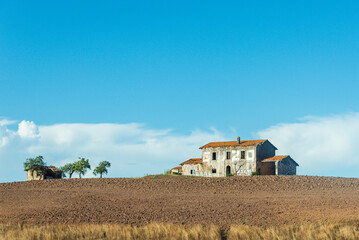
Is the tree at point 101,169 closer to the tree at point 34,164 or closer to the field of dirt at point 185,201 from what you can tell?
the tree at point 34,164

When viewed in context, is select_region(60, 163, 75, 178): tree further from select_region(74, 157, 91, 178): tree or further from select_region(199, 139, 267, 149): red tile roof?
select_region(199, 139, 267, 149): red tile roof

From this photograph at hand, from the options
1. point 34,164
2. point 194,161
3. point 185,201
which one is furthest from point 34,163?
point 185,201

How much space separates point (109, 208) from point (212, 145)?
33.5m

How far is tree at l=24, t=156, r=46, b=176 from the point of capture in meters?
60.8

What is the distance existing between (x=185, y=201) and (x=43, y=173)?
41054 mm

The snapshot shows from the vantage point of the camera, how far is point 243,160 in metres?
53.4

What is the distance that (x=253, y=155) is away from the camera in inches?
2074

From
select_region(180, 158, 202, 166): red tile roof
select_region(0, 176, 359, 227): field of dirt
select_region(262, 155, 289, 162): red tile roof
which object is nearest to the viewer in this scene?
select_region(0, 176, 359, 227): field of dirt

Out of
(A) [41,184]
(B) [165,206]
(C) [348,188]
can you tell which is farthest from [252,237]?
Result: (A) [41,184]

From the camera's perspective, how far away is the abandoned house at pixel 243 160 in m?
52.6

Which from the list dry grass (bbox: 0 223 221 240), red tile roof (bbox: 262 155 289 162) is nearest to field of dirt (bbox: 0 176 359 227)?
dry grass (bbox: 0 223 221 240)

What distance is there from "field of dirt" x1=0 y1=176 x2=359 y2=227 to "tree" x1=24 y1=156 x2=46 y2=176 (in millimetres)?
20916

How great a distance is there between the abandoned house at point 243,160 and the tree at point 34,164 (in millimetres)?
24845

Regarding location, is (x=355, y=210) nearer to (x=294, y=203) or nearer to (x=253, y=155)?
(x=294, y=203)
